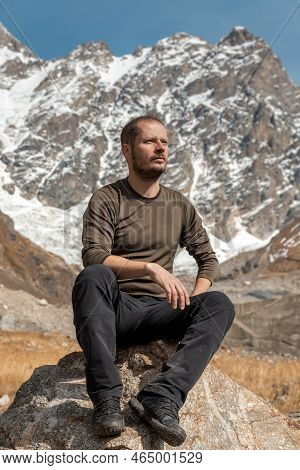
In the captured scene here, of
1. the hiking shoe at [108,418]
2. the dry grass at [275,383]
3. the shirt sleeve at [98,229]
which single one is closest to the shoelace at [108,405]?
the hiking shoe at [108,418]

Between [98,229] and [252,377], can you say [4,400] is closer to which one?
[252,377]

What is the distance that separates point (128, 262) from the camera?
4.89 metres

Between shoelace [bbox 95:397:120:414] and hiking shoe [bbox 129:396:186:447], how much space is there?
0.18 m

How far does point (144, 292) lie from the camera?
17.3ft

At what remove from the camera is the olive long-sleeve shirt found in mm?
5141

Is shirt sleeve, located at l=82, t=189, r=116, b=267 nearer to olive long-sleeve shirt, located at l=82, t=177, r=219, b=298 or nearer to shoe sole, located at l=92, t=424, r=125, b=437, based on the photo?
olive long-sleeve shirt, located at l=82, t=177, r=219, b=298

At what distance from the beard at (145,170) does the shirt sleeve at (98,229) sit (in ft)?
1.10

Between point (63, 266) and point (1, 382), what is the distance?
102290mm

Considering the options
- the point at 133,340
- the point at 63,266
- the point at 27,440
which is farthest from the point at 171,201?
the point at 63,266

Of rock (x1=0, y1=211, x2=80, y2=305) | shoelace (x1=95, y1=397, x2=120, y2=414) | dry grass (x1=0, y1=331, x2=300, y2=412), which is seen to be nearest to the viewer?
shoelace (x1=95, y1=397, x2=120, y2=414)

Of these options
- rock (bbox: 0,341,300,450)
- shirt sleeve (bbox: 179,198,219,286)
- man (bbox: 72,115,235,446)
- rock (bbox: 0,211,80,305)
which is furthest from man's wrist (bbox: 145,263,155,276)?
rock (bbox: 0,211,80,305)

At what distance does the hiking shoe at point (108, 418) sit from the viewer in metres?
4.33

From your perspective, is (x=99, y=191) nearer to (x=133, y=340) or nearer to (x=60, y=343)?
(x=133, y=340)

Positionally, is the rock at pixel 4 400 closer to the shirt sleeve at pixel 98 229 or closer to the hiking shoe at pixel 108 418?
the shirt sleeve at pixel 98 229
